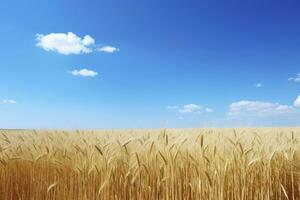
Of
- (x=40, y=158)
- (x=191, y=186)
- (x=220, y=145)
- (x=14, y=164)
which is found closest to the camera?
(x=191, y=186)

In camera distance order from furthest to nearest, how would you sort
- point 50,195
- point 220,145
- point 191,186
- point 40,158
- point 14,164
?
point 14,164 < point 40,158 < point 50,195 < point 220,145 < point 191,186

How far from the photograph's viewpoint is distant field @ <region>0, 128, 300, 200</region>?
10.7 feet

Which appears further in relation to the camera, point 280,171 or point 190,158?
point 280,171

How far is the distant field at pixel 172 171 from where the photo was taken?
3270 mm

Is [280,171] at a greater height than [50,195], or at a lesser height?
greater

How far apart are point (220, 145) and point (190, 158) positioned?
345 mm

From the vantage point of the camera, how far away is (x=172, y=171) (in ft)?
10.5

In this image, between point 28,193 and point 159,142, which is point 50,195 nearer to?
point 28,193

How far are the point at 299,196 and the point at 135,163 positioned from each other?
1.77 m

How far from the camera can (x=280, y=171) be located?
3.69 meters

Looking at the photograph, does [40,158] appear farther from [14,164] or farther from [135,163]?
[135,163]

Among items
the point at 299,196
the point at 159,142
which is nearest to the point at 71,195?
the point at 159,142

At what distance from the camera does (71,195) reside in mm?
3627

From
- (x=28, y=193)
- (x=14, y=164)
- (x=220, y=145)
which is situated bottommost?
(x=28, y=193)
